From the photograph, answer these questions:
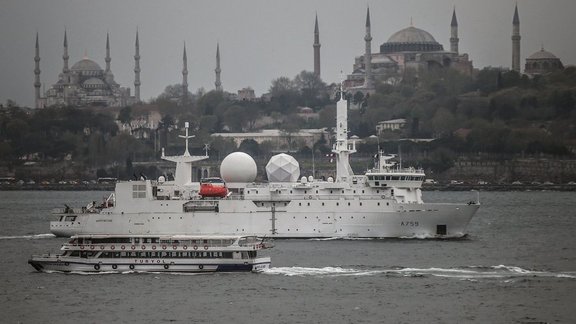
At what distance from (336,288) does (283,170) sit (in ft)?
65.0

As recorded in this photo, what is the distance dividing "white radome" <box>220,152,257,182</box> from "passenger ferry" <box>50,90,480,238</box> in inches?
136

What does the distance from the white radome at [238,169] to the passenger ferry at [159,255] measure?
1724 cm

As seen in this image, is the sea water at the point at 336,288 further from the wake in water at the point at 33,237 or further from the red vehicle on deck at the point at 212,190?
the red vehicle on deck at the point at 212,190

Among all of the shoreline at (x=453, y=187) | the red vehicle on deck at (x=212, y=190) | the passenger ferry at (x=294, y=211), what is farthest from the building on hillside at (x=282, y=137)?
the passenger ferry at (x=294, y=211)

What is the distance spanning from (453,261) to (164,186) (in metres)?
17.0

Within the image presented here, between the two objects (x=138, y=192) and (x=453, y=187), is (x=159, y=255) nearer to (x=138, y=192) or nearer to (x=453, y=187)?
(x=138, y=192)

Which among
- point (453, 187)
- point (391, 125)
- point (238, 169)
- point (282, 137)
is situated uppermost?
point (391, 125)

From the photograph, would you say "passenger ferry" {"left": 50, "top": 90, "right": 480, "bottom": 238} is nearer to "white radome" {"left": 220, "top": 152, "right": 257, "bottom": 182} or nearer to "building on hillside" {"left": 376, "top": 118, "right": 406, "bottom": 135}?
"white radome" {"left": 220, "top": 152, "right": 257, "bottom": 182}

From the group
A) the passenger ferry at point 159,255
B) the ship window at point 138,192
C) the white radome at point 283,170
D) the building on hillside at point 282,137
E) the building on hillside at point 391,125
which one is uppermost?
the building on hillside at point 391,125

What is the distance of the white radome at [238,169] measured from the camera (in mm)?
81669

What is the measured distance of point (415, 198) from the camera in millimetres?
78062

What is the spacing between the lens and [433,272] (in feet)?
212

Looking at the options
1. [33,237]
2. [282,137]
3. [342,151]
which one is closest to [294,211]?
[342,151]

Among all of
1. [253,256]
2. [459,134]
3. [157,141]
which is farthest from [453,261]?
[157,141]
